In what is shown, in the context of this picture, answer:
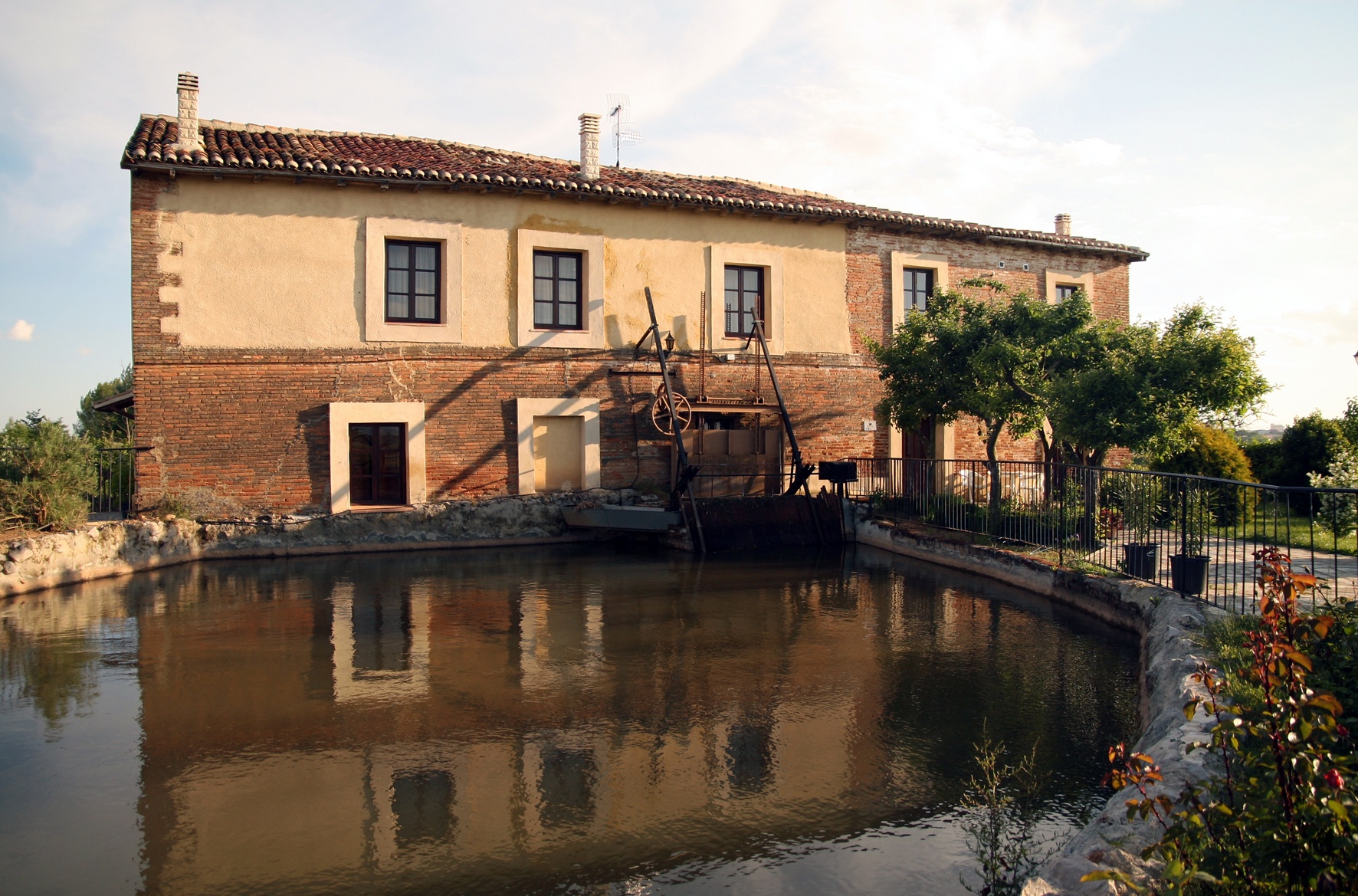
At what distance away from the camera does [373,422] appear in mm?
13781

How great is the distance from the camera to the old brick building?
12.9 m

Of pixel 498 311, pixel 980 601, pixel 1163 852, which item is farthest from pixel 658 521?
pixel 1163 852

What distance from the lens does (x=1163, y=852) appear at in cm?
254

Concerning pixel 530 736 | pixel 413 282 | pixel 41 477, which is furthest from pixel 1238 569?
pixel 41 477

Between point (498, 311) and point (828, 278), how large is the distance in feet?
21.0

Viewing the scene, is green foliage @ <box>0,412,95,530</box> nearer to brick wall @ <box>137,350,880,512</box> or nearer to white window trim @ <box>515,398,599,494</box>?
brick wall @ <box>137,350,880,512</box>

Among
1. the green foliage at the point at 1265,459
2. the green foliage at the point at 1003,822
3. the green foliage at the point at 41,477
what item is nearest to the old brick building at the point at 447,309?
the green foliage at the point at 41,477

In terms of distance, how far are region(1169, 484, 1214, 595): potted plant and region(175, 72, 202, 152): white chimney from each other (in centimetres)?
1371

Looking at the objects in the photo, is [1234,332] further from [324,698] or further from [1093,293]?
[324,698]

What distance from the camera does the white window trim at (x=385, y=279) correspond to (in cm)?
1380

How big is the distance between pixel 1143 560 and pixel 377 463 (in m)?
10.8

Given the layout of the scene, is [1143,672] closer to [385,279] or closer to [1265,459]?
[385,279]

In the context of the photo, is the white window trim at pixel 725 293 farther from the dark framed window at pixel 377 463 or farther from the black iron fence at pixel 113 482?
the black iron fence at pixel 113 482

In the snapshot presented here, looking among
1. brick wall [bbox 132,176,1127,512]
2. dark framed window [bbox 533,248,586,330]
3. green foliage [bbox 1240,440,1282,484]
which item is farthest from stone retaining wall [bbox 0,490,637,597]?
green foliage [bbox 1240,440,1282,484]
